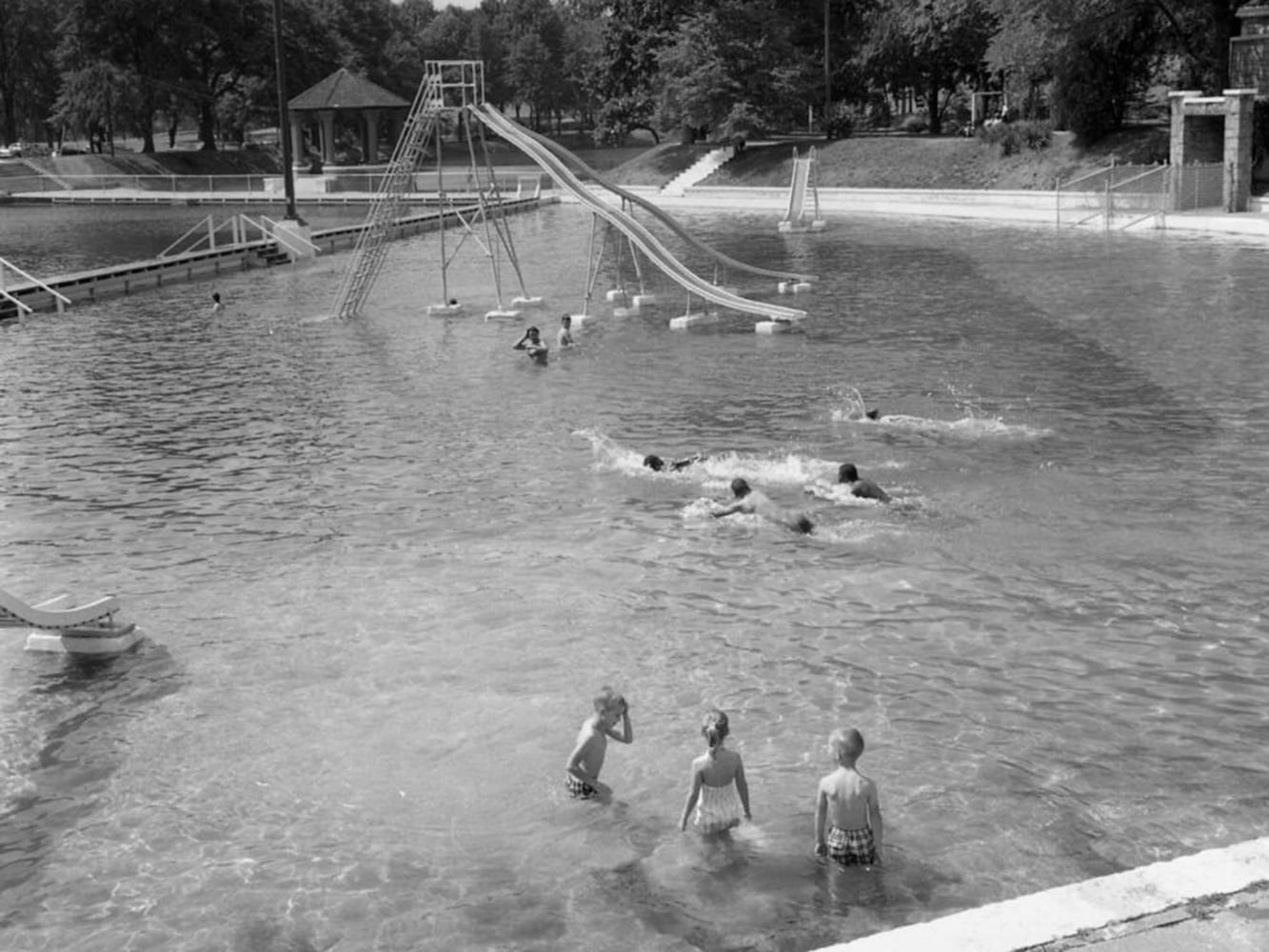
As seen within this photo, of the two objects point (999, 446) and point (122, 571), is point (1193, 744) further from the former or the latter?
point (122, 571)

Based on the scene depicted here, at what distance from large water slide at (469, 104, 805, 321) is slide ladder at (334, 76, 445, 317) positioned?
1.12 metres

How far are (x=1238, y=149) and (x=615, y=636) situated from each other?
41.4m

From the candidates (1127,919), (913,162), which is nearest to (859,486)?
(1127,919)

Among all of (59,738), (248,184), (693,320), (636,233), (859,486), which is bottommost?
(59,738)

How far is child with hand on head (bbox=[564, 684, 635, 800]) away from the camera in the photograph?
10.5 m

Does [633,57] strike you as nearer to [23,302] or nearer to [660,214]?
[660,214]

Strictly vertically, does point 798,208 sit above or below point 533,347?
above

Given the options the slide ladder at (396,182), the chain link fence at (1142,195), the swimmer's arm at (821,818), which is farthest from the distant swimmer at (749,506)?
the chain link fence at (1142,195)

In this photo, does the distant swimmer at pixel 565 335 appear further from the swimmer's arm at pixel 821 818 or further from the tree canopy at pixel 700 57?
the tree canopy at pixel 700 57

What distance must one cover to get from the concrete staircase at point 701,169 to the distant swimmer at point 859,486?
59475 millimetres

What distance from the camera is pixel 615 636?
45.9 ft

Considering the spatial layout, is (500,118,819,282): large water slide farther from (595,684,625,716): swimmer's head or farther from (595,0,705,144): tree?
(595,0,705,144): tree

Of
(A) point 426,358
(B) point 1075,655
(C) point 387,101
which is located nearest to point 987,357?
(A) point 426,358

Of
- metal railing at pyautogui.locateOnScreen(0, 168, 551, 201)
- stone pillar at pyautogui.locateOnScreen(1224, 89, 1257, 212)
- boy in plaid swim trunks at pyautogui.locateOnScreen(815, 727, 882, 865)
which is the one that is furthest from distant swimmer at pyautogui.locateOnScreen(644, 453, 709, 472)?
metal railing at pyautogui.locateOnScreen(0, 168, 551, 201)
